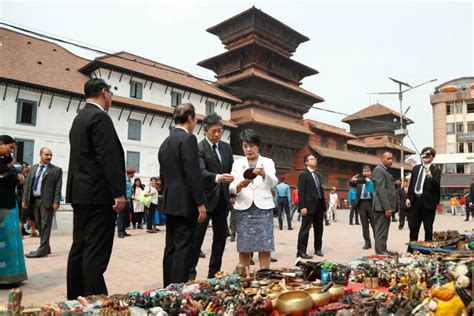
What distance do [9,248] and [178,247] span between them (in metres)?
2.30

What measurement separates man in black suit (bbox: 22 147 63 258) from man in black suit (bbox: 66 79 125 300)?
3713 millimetres

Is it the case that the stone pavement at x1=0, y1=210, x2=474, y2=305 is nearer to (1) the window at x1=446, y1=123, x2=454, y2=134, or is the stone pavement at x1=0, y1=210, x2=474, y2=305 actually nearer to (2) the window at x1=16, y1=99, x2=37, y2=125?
(2) the window at x1=16, y1=99, x2=37, y2=125

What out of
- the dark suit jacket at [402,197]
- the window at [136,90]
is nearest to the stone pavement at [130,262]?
the dark suit jacket at [402,197]

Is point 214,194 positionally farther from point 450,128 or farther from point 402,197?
point 450,128

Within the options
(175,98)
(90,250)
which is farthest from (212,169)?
(175,98)

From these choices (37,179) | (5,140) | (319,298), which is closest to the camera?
(319,298)

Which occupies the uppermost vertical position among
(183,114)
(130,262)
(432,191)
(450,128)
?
(450,128)

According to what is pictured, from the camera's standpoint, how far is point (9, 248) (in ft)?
13.8

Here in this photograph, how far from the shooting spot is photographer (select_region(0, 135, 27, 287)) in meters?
4.22

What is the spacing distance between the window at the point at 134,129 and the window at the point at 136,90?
6.16ft

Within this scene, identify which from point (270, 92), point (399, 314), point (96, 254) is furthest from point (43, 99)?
point (399, 314)

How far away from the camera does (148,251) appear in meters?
7.43

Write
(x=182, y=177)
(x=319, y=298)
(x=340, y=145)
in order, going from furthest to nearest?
(x=340, y=145) < (x=182, y=177) < (x=319, y=298)

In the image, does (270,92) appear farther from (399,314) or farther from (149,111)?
(399,314)
